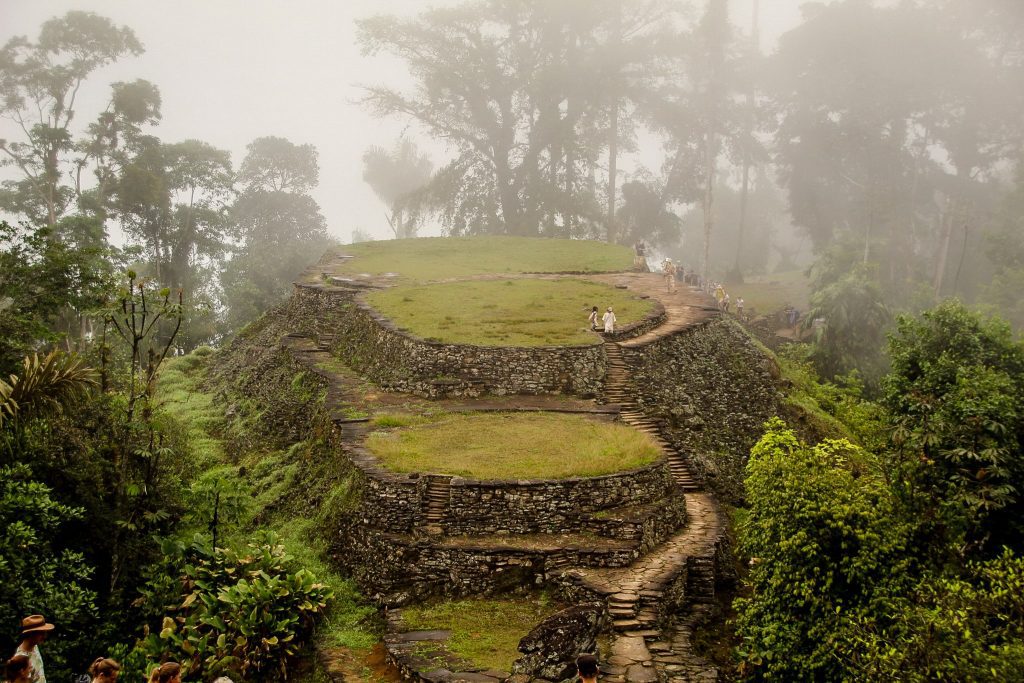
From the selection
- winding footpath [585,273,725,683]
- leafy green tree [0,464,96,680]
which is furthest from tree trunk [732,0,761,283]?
leafy green tree [0,464,96,680]

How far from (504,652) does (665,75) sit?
44517 millimetres

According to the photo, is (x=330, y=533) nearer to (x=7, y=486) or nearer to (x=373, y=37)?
(x=7, y=486)

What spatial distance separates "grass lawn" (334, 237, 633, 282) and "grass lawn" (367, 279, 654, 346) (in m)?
3.92

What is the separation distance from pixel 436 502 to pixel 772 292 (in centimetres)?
3886

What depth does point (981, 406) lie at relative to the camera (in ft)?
41.5

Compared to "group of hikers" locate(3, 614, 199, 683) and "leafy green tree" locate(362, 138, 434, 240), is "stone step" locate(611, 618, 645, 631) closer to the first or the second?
"group of hikers" locate(3, 614, 199, 683)

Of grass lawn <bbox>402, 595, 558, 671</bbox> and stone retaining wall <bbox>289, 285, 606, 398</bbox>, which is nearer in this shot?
grass lawn <bbox>402, 595, 558, 671</bbox>

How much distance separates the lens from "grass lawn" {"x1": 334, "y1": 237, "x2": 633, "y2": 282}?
3459 cm

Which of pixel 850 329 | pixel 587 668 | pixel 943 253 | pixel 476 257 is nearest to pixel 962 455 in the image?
pixel 587 668

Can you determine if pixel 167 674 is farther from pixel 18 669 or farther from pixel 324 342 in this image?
pixel 324 342

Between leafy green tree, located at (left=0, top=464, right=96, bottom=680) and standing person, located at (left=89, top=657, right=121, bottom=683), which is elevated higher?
standing person, located at (left=89, top=657, right=121, bottom=683)

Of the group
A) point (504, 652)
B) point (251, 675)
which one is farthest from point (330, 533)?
point (504, 652)

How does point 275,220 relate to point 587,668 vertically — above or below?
above

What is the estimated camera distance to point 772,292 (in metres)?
49.2
